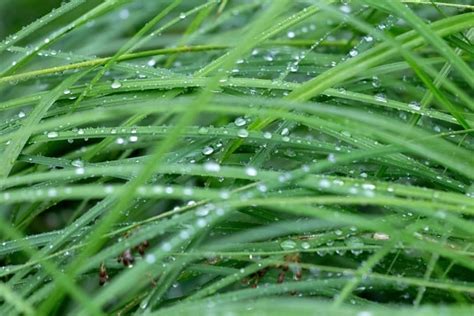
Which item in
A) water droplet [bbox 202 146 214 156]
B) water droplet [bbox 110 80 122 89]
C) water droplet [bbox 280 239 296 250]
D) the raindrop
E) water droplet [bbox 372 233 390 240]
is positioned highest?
water droplet [bbox 110 80 122 89]

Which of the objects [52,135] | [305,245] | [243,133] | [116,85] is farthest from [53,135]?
[305,245]

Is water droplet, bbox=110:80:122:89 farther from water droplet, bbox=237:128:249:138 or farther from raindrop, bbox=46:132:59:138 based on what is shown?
water droplet, bbox=237:128:249:138

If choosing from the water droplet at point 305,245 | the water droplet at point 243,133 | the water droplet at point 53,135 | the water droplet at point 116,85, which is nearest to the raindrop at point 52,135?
the water droplet at point 53,135

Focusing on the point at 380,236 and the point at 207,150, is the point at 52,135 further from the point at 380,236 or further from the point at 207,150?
the point at 380,236

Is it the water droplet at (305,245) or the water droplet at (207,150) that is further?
the water droplet at (207,150)

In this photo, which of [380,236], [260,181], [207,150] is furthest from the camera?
[207,150]

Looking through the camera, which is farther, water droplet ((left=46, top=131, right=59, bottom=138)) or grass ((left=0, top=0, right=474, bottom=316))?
water droplet ((left=46, top=131, right=59, bottom=138))

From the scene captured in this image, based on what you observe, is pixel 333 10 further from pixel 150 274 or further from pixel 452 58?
pixel 150 274

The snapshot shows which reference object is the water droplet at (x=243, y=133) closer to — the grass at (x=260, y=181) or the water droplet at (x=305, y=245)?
the grass at (x=260, y=181)

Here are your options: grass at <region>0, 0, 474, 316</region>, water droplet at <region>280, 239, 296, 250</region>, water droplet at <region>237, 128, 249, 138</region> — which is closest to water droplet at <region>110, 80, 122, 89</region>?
grass at <region>0, 0, 474, 316</region>
